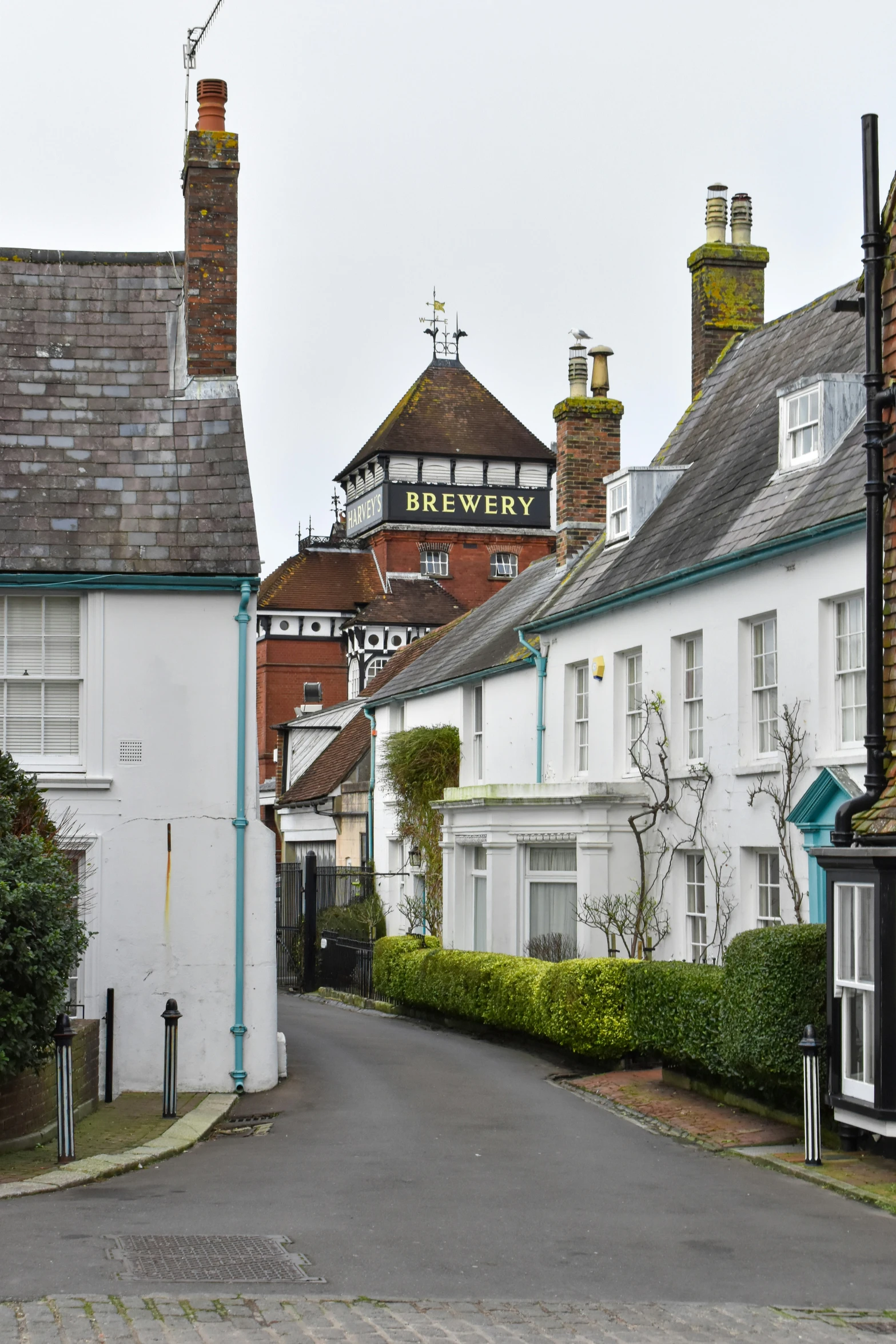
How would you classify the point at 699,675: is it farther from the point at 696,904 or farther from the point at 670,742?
the point at 696,904

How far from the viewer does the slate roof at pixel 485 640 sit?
102 feet

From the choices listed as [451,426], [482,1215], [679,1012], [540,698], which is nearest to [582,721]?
[540,698]

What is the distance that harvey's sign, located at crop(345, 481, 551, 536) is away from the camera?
230 ft

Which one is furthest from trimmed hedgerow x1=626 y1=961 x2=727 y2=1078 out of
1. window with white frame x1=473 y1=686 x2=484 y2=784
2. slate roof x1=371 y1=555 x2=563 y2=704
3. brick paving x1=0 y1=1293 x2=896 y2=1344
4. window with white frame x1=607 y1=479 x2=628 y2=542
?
window with white frame x1=473 y1=686 x2=484 y2=784

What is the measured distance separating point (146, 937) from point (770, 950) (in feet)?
20.2

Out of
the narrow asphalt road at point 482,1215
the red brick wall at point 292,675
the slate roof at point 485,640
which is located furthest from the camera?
the red brick wall at point 292,675

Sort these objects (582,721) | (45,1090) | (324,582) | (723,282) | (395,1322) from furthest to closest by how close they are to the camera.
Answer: (324,582) < (723,282) < (582,721) < (45,1090) < (395,1322)

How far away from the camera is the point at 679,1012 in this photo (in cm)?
1619

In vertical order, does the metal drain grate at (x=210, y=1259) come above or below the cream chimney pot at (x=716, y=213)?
below

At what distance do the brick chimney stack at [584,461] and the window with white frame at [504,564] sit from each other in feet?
133

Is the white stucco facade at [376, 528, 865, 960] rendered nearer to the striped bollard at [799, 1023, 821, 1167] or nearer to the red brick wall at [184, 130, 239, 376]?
the striped bollard at [799, 1023, 821, 1167]

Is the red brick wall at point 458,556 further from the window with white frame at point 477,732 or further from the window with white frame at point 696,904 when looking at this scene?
the window with white frame at point 696,904

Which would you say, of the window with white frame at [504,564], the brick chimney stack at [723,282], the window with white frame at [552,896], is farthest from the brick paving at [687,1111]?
the window with white frame at [504,564]

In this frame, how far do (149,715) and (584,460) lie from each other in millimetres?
15170
